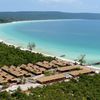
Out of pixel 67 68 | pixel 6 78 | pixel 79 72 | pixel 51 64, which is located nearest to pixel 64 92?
pixel 79 72

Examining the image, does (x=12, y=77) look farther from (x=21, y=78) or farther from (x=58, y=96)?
(x=58, y=96)

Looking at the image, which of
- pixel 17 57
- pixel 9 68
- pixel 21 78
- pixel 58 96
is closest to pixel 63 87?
pixel 58 96

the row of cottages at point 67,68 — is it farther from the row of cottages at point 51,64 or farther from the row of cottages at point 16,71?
the row of cottages at point 16,71

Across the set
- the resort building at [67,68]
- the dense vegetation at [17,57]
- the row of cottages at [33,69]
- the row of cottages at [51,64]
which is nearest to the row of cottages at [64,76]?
the resort building at [67,68]

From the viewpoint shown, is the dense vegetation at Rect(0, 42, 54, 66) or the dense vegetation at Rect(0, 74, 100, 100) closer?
the dense vegetation at Rect(0, 74, 100, 100)

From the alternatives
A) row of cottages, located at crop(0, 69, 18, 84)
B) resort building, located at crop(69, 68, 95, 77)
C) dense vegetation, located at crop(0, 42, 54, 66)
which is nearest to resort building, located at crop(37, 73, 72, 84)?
resort building, located at crop(69, 68, 95, 77)

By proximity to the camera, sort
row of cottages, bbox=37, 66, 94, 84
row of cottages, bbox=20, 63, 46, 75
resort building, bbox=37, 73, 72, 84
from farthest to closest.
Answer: row of cottages, bbox=20, 63, 46, 75 → row of cottages, bbox=37, 66, 94, 84 → resort building, bbox=37, 73, 72, 84

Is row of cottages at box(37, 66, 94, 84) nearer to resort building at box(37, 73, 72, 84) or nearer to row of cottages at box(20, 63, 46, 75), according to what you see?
resort building at box(37, 73, 72, 84)

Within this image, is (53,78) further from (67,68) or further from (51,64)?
(51,64)
